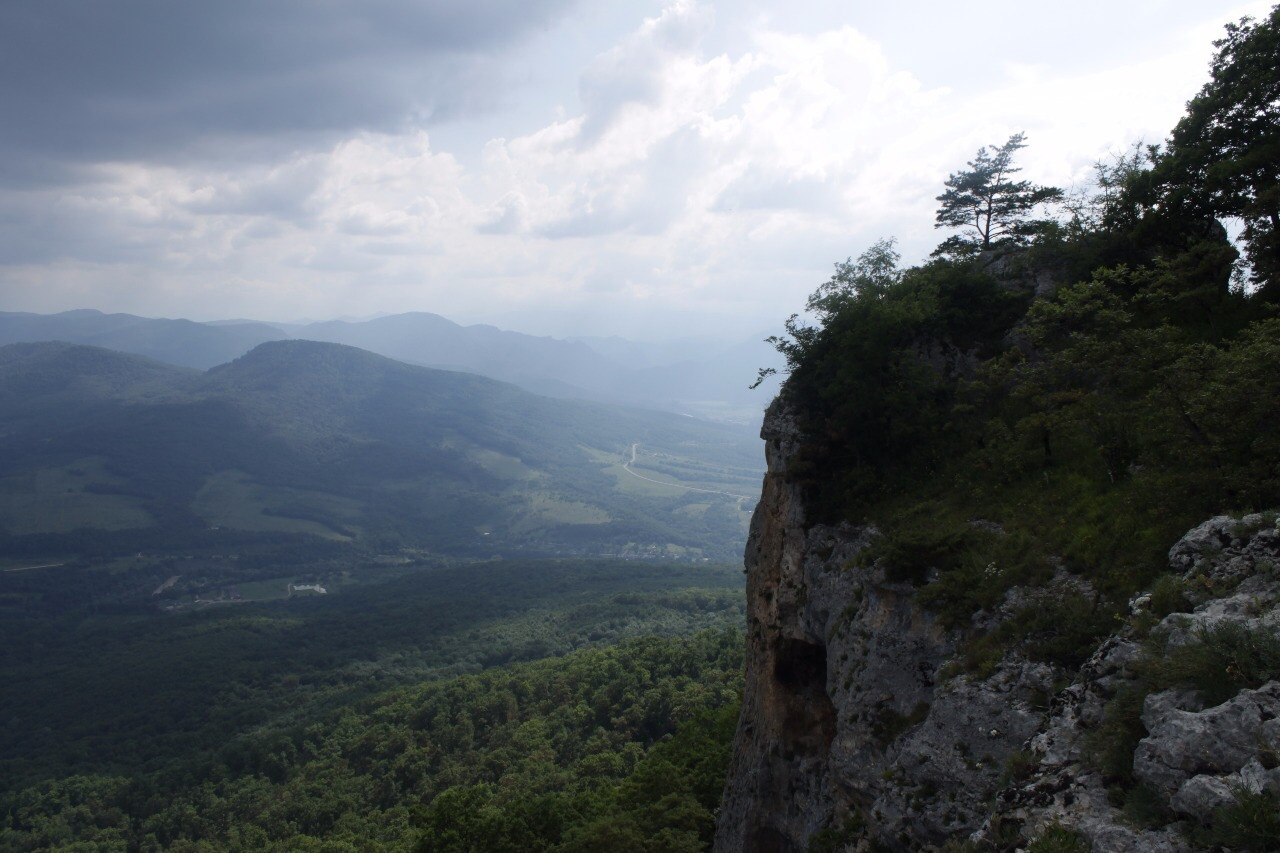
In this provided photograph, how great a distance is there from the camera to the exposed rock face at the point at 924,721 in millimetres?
7488

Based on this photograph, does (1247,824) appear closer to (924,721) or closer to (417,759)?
(924,721)

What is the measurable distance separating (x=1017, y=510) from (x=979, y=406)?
6608 millimetres

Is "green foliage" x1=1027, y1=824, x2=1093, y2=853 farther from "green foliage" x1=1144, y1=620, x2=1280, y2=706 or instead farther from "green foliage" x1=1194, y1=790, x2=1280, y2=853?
"green foliage" x1=1144, y1=620, x2=1280, y2=706

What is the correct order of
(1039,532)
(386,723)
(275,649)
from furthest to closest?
(275,649), (386,723), (1039,532)

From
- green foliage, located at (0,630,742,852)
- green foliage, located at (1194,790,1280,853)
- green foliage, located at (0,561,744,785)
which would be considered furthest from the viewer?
green foliage, located at (0,561,744,785)

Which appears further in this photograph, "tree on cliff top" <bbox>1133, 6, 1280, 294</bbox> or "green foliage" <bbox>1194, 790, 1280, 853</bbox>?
"tree on cliff top" <bbox>1133, 6, 1280, 294</bbox>

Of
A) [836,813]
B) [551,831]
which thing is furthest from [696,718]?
[836,813]

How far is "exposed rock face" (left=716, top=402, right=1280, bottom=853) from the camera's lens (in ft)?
24.6

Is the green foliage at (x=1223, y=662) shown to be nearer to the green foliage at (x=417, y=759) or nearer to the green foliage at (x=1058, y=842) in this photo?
the green foliage at (x=1058, y=842)

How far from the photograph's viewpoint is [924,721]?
1430 centimetres

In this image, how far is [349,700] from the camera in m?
103

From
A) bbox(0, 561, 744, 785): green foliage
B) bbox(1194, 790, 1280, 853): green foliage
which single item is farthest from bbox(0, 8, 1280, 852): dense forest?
bbox(0, 561, 744, 785): green foliage

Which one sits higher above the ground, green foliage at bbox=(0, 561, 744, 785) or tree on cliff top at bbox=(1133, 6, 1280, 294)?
tree on cliff top at bbox=(1133, 6, 1280, 294)

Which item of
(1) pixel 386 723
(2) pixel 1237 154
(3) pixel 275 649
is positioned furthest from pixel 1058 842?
(3) pixel 275 649
